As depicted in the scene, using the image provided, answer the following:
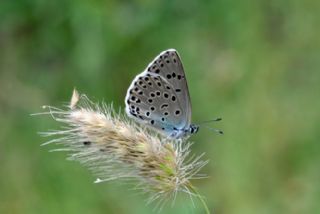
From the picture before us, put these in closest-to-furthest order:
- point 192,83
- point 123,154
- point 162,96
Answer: point 123,154 < point 162,96 < point 192,83

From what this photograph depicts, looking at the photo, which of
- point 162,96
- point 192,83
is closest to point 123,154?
point 162,96

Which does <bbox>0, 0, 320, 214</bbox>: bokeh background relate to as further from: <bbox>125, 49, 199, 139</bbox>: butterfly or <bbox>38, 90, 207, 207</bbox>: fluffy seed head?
<bbox>38, 90, 207, 207</bbox>: fluffy seed head

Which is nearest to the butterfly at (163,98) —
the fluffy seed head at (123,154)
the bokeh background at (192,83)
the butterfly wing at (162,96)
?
the butterfly wing at (162,96)

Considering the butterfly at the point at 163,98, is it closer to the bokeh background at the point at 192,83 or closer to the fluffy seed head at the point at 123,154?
the fluffy seed head at the point at 123,154

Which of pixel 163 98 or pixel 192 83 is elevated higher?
pixel 192 83

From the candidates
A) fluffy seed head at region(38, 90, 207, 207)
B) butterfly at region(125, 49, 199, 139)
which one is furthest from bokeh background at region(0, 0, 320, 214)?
fluffy seed head at region(38, 90, 207, 207)

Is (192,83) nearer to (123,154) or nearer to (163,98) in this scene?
(163,98)
